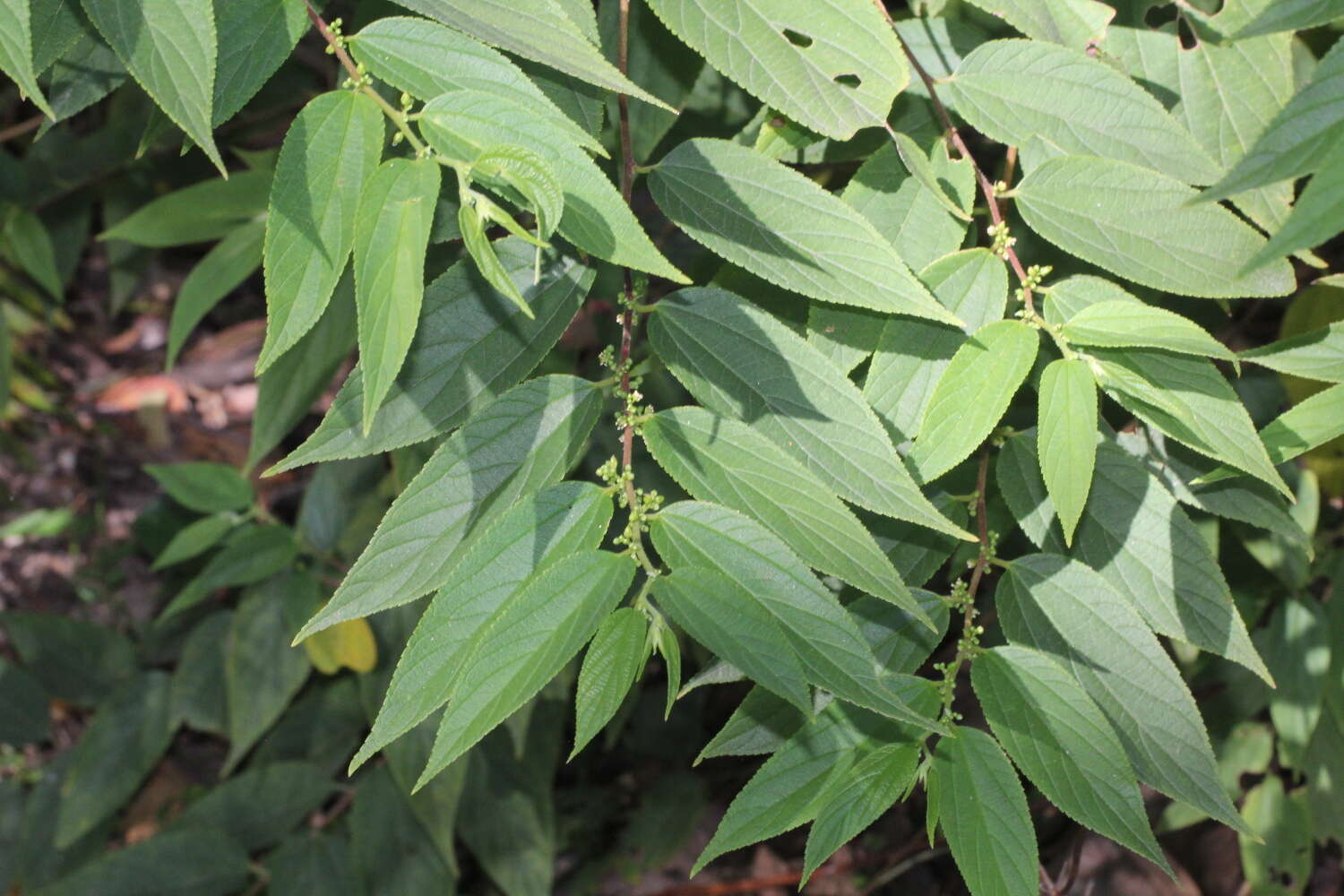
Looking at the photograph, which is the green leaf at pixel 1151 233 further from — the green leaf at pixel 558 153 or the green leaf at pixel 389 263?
the green leaf at pixel 389 263

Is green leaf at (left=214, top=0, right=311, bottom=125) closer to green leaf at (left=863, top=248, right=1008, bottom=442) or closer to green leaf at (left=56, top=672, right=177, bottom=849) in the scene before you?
green leaf at (left=863, top=248, right=1008, bottom=442)

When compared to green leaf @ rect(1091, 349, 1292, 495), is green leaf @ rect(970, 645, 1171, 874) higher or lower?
lower

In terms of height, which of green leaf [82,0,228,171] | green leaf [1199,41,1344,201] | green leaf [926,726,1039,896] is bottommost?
green leaf [926,726,1039,896]

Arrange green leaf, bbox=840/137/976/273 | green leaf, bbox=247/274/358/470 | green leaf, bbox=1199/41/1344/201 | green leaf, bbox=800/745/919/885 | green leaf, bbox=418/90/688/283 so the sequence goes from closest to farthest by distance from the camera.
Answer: green leaf, bbox=1199/41/1344/201, green leaf, bbox=418/90/688/283, green leaf, bbox=800/745/919/885, green leaf, bbox=840/137/976/273, green leaf, bbox=247/274/358/470

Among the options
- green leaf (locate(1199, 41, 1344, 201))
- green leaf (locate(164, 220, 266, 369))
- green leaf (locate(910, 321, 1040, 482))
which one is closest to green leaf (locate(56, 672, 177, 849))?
green leaf (locate(164, 220, 266, 369))

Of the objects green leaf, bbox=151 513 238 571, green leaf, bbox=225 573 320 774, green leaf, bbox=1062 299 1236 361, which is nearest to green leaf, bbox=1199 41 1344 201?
Result: green leaf, bbox=1062 299 1236 361

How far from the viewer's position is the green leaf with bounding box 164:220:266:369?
5.77ft

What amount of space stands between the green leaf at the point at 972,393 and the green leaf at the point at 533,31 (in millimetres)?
325

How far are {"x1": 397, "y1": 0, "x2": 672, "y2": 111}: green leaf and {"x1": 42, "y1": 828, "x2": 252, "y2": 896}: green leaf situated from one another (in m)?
1.72

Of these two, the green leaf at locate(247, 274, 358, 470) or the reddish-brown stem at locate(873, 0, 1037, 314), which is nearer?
the reddish-brown stem at locate(873, 0, 1037, 314)

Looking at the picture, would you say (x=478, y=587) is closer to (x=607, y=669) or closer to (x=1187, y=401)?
(x=607, y=669)

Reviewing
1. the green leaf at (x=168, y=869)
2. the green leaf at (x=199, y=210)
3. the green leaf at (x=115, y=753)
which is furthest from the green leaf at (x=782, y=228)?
the green leaf at (x=115, y=753)

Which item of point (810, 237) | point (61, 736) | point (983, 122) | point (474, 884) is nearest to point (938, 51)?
point (983, 122)

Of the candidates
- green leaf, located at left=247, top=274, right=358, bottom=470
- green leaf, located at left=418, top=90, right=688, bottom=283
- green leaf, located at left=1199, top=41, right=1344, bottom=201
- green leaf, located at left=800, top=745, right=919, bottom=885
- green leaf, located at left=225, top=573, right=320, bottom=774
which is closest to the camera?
green leaf, located at left=1199, top=41, right=1344, bottom=201
